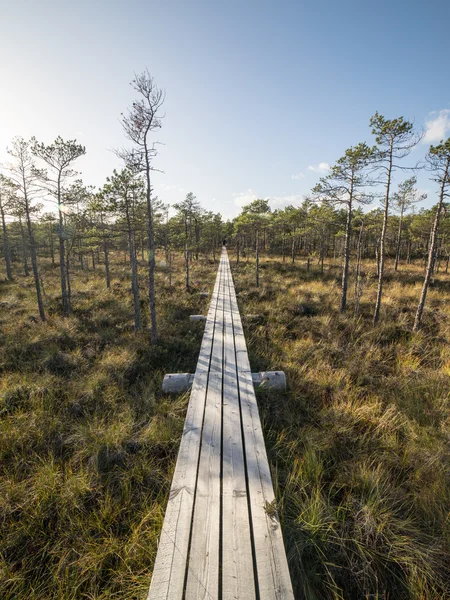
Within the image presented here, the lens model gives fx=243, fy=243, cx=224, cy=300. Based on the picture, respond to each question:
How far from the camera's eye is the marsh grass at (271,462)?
2455 mm

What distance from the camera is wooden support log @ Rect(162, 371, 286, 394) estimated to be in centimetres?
567

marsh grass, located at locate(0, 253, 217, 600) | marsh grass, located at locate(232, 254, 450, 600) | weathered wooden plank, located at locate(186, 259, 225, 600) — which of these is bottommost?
marsh grass, located at locate(0, 253, 217, 600)

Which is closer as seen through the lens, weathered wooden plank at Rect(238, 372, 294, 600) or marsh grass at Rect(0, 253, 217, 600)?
weathered wooden plank at Rect(238, 372, 294, 600)

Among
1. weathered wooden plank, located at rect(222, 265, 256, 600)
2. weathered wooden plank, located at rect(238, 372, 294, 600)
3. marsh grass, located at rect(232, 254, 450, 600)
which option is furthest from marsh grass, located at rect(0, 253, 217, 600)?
marsh grass, located at rect(232, 254, 450, 600)

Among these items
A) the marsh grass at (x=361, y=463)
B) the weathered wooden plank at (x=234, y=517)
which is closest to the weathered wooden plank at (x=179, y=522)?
the weathered wooden plank at (x=234, y=517)

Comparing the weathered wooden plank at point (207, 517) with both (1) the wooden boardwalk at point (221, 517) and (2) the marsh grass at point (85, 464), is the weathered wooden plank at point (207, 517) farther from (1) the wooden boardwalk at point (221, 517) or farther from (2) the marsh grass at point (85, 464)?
(2) the marsh grass at point (85, 464)

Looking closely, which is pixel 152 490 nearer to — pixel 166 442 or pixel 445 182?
pixel 166 442

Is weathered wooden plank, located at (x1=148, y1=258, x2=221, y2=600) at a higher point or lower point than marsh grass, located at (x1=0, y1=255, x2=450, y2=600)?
higher

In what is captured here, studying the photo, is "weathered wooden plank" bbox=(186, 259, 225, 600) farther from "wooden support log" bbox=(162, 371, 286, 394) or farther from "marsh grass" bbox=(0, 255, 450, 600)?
"wooden support log" bbox=(162, 371, 286, 394)

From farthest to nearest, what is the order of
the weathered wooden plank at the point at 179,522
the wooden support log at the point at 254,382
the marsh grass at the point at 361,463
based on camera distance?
the wooden support log at the point at 254,382
the marsh grass at the point at 361,463
the weathered wooden plank at the point at 179,522

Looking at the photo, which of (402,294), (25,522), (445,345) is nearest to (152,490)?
(25,522)

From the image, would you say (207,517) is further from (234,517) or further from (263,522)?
(263,522)

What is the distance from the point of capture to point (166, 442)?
4.11 m

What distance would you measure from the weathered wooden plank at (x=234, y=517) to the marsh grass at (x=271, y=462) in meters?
0.52
